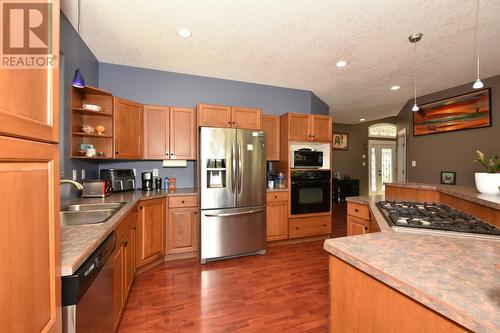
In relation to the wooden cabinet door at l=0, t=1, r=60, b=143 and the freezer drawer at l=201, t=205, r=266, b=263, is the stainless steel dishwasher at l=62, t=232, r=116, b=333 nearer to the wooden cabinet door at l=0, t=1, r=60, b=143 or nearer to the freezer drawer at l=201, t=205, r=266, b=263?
the wooden cabinet door at l=0, t=1, r=60, b=143

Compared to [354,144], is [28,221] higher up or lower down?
lower down

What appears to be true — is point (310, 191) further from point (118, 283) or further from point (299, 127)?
point (118, 283)

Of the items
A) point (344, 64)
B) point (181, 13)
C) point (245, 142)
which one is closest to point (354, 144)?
point (344, 64)

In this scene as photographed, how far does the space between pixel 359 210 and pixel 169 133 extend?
259 centimetres

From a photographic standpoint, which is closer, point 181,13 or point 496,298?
point 496,298

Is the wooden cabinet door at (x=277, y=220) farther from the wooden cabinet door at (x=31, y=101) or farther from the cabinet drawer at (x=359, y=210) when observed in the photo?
the wooden cabinet door at (x=31, y=101)

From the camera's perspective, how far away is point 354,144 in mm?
7324

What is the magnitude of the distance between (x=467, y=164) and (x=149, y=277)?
526cm

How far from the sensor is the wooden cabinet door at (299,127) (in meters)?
3.53

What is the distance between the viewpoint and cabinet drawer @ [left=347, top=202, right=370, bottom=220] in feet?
6.91

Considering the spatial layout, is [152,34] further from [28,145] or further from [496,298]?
[496,298]

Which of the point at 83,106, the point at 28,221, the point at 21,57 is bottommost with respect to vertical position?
the point at 28,221

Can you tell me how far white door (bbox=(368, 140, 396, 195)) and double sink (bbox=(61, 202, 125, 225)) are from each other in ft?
24.8

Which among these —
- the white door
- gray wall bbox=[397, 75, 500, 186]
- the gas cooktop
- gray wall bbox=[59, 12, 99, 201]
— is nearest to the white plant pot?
the gas cooktop
